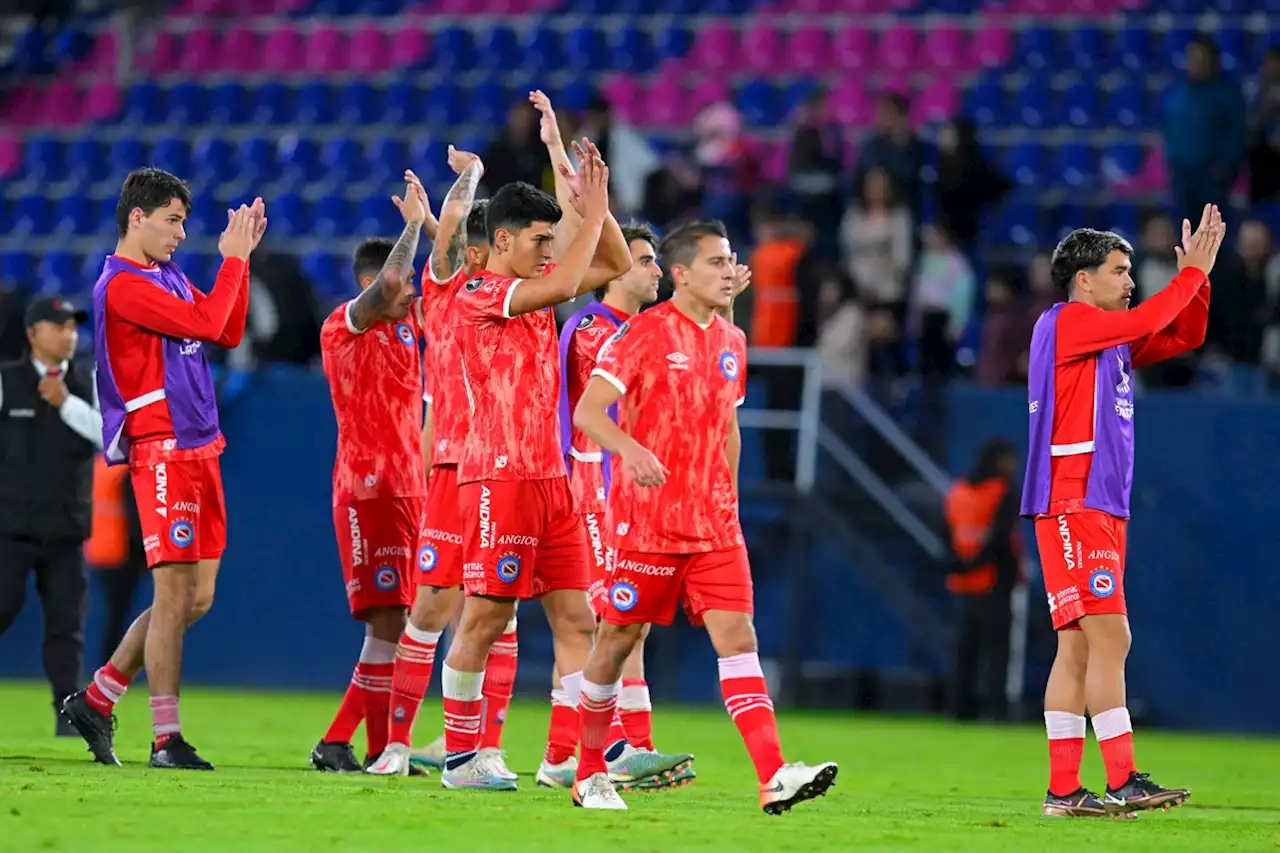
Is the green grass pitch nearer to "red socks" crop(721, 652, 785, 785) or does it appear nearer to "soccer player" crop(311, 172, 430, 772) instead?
"red socks" crop(721, 652, 785, 785)

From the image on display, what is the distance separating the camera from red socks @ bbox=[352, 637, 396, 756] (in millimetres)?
10703

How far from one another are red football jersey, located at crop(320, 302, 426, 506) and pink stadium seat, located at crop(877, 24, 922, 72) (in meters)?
12.8

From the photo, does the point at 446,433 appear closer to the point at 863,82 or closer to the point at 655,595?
the point at 655,595

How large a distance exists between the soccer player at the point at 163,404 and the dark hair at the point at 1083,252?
3.78 meters

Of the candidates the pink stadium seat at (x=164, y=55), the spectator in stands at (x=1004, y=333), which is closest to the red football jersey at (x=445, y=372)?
the spectator in stands at (x=1004, y=333)

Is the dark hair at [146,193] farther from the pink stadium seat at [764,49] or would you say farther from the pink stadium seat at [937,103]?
the pink stadium seat at [764,49]

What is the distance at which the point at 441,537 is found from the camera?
32.8 feet

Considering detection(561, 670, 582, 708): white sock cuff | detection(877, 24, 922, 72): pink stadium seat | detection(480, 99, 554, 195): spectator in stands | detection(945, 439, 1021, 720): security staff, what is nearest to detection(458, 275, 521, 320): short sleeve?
detection(561, 670, 582, 708): white sock cuff

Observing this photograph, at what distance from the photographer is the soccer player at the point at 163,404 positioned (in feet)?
33.6

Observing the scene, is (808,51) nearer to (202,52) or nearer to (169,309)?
(202,52)

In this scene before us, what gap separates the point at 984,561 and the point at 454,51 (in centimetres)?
1003

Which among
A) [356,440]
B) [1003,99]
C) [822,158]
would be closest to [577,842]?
[356,440]

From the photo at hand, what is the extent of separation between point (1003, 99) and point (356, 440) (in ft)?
41.6

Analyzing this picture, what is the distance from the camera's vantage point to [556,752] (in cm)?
1011
